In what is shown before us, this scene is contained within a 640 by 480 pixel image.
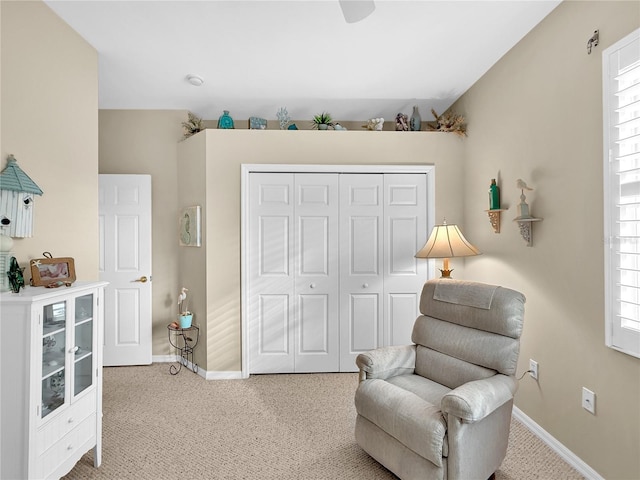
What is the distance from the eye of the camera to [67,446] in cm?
197

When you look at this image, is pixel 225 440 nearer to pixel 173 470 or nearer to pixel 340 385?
pixel 173 470

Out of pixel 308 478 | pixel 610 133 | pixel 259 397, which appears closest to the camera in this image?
pixel 610 133

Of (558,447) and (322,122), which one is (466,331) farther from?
(322,122)

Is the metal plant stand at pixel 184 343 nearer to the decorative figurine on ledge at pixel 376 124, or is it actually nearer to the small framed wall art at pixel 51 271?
the small framed wall art at pixel 51 271

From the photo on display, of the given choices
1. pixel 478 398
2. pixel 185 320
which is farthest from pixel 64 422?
pixel 478 398

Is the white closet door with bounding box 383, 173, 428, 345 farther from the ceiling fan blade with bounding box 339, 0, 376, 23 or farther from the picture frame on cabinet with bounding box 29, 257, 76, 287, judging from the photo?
the picture frame on cabinet with bounding box 29, 257, 76, 287

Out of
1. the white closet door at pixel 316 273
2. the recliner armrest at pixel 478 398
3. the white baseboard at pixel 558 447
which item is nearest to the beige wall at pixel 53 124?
the white closet door at pixel 316 273

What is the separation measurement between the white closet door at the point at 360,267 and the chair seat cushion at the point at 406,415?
1.44m

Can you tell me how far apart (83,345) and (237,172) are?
2036 mm

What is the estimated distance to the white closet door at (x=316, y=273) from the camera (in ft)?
12.1

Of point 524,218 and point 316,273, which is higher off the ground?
point 524,218

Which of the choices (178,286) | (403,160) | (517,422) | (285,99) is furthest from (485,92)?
(178,286)

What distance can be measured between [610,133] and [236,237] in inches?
115

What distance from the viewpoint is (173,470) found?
7.21 feet
